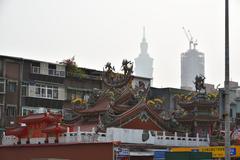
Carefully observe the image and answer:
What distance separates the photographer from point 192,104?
4459 cm

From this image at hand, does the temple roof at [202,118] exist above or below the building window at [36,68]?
below

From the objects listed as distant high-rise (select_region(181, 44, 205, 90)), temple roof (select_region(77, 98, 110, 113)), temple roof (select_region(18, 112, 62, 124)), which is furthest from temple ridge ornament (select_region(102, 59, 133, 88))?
distant high-rise (select_region(181, 44, 205, 90))

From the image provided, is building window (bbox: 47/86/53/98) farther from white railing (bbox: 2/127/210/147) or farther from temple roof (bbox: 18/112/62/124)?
temple roof (bbox: 18/112/62/124)

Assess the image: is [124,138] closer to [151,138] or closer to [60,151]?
[151,138]

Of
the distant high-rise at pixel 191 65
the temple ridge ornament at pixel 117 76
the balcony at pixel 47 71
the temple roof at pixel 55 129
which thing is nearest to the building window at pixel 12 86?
the balcony at pixel 47 71

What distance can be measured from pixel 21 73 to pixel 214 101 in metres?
25.4

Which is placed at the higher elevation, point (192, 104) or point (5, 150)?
point (192, 104)

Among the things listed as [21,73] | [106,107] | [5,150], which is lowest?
[5,150]

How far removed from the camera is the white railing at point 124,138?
1389 inches

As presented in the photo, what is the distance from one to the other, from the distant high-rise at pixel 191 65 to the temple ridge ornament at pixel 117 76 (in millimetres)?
147203

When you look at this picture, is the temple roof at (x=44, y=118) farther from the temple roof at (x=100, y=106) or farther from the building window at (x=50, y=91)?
the building window at (x=50, y=91)

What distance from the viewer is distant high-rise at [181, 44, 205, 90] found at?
630 ft

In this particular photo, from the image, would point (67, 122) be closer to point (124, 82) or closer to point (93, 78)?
point (124, 82)

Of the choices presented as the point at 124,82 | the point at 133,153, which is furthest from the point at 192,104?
the point at 133,153
